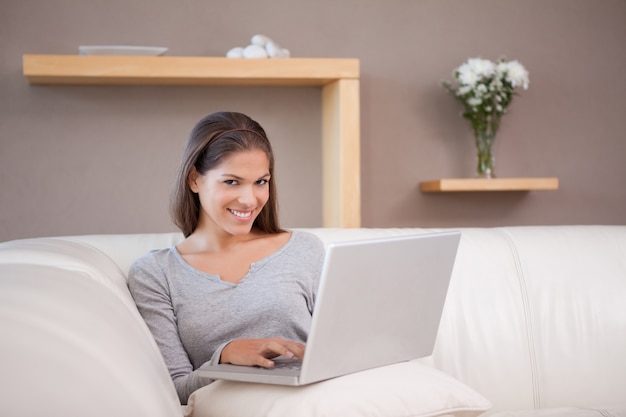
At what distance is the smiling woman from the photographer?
1.79 meters

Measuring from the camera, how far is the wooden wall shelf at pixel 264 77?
132 inches

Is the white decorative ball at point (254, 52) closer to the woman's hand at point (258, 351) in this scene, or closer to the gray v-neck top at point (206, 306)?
the gray v-neck top at point (206, 306)

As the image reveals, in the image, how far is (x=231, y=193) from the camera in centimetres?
188

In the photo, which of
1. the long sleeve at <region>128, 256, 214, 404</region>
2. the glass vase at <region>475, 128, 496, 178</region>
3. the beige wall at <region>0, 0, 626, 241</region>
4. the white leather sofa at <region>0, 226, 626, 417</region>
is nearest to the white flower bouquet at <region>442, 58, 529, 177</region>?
the glass vase at <region>475, 128, 496, 178</region>

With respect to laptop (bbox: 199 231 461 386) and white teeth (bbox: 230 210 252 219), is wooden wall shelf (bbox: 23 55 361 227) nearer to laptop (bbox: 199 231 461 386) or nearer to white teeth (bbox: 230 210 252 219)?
white teeth (bbox: 230 210 252 219)

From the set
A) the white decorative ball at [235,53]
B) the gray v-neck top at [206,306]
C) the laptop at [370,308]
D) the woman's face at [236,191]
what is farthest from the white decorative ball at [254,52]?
the laptop at [370,308]

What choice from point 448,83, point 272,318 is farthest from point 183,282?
point 448,83

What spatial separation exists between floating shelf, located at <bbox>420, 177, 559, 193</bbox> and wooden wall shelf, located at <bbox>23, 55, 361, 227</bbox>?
48cm

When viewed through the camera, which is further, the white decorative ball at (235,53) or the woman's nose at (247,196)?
the white decorative ball at (235,53)

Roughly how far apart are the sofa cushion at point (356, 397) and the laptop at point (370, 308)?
21mm

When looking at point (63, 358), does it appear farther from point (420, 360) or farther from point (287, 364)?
point (420, 360)

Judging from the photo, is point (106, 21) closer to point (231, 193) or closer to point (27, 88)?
point (27, 88)

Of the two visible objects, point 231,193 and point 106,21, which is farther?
point 106,21

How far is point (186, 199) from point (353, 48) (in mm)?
2146
